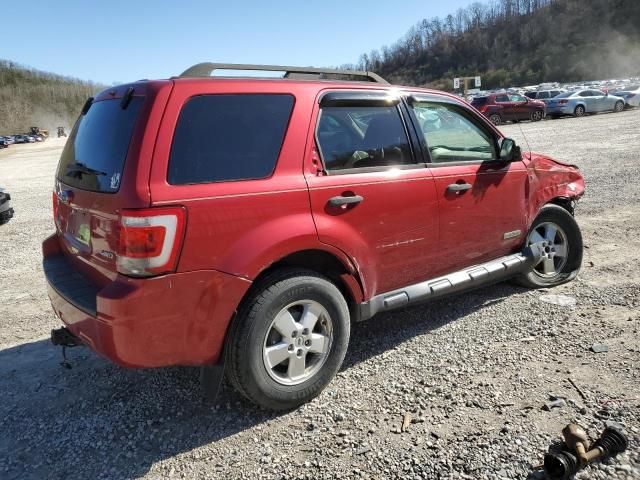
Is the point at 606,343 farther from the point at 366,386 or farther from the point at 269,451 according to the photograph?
the point at 269,451

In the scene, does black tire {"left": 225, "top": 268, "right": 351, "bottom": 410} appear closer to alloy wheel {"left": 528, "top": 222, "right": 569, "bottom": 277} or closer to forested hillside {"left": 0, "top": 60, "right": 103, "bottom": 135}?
alloy wheel {"left": 528, "top": 222, "right": 569, "bottom": 277}

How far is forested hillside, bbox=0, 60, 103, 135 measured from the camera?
101m

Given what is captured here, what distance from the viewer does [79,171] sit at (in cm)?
308

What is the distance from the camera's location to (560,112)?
2881cm

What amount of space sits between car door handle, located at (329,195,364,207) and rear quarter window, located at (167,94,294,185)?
0.43 metres

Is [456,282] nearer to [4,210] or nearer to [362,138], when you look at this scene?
[362,138]

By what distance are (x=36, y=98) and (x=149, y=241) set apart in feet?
430

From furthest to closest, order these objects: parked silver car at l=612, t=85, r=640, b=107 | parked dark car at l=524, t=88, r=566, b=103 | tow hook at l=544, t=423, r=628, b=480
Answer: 1. parked silver car at l=612, t=85, r=640, b=107
2. parked dark car at l=524, t=88, r=566, b=103
3. tow hook at l=544, t=423, r=628, b=480

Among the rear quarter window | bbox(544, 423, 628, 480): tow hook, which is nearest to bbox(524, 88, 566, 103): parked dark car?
the rear quarter window

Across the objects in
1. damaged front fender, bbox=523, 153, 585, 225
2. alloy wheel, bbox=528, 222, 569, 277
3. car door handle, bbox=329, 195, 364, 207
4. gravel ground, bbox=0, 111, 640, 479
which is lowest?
gravel ground, bbox=0, 111, 640, 479

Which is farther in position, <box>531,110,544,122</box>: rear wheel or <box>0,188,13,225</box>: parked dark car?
<box>531,110,544,122</box>: rear wheel

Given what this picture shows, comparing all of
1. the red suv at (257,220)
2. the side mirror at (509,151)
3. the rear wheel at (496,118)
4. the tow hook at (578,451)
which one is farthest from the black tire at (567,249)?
the rear wheel at (496,118)

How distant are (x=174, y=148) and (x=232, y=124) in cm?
38

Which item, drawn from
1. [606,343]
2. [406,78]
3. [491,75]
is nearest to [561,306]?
[606,343]
